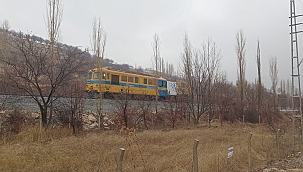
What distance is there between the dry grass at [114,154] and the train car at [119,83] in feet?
25.3

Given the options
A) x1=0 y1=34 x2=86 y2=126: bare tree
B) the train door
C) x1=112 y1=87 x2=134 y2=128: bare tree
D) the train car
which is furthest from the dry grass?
the train door

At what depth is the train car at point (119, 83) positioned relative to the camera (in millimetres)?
19805

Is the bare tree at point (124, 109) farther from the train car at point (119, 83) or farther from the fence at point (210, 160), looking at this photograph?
the fence at point (210, 160)

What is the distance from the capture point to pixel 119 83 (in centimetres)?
2148

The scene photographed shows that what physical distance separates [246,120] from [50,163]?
2279 centimetres

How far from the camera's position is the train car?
65.0ft

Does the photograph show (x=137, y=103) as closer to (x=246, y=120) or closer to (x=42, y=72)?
(x=42, y=72)

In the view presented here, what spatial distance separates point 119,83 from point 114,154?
13.8m

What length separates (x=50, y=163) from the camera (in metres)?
6.70

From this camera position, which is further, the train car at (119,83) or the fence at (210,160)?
the train car at (119,83)

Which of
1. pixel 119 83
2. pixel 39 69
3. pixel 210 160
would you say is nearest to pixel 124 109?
pixel 39 69

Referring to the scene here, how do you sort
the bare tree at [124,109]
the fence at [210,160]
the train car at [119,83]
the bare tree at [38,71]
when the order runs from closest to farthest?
the fence at [210,160] → the bare tree at [38,71] → the bare tree at [124,109] → the train car at [119,83]

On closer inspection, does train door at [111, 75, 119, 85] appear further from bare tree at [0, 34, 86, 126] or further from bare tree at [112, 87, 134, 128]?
bare tree at [0, 34, 86, 126]

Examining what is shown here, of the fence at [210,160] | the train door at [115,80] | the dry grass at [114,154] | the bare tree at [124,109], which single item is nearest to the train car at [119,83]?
the train door at [115,80]
